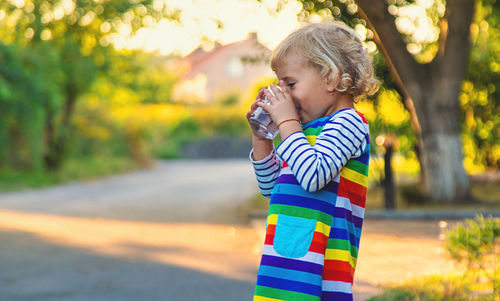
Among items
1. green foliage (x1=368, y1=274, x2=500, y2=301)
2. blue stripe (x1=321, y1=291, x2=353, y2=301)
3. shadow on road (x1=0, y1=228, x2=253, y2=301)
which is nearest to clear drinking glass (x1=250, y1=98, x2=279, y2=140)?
blue stripe (x1=321, y1=291, x2=353, y2=301)

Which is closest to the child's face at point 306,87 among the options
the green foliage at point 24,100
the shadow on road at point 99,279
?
the shadow on road at point 99,279

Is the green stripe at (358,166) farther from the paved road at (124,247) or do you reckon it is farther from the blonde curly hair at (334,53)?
the paved road at (124,247)

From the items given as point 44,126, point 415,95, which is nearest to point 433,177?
point 415,95

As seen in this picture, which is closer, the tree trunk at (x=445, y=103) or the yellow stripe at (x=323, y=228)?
the yellow stripe at (x=323, y=228)

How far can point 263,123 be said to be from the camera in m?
2.01

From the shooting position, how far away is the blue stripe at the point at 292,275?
6.07 feet

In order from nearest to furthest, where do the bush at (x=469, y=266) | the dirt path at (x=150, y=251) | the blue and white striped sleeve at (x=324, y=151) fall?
the blue and white striped sleeve at (x=324, y=151)
the bush at (x=469, y=266)
the dirt path at (x=150, y=251)

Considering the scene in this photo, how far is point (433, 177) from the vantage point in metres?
9.96

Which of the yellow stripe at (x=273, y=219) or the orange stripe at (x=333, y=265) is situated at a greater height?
the yellow stripe at (x=273, y=219)

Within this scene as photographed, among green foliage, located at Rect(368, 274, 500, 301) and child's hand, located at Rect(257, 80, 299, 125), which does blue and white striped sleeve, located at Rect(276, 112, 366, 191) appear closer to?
child's hand, located at Rect(257, 80, 299, 125)

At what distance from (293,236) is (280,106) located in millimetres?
405

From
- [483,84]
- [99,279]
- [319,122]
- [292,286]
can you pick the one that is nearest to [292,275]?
[292,286]

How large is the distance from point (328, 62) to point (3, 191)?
1231cm

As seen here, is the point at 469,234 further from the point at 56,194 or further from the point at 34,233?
the point at 56,194
